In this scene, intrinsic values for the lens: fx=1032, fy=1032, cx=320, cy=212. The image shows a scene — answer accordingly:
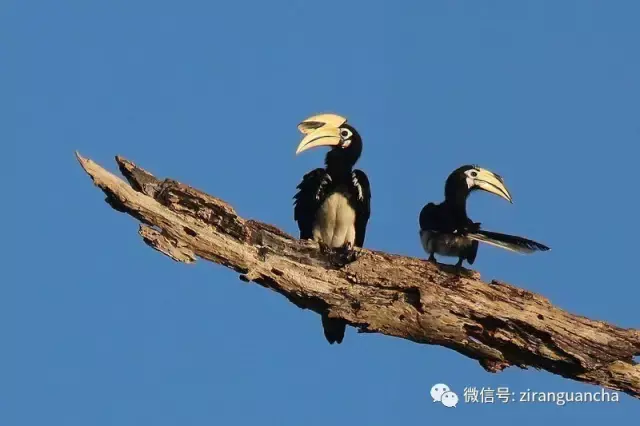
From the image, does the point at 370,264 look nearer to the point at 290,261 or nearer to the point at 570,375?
the point at 290,261

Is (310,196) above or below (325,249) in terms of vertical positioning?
above

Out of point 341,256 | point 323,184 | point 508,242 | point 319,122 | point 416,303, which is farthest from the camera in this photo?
point 319,122

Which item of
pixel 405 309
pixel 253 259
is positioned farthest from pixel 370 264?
pixel 253 259

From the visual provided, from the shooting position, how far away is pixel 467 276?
879 cm

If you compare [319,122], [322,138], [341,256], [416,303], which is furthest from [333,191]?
[416,303]

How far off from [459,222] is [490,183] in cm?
61

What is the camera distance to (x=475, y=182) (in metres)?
9.62

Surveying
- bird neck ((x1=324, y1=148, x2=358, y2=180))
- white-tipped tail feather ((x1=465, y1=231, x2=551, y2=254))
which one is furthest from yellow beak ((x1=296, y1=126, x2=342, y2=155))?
white-tipped tail feather ((x1=465, y1=231, x2=551, y2=254))

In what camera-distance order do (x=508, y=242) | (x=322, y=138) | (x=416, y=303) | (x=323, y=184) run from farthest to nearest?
(x=322, y=138)
(x=323, y=184)
(x=508, y=242)
(x=416, y=303)

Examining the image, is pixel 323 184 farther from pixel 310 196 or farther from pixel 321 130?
pixel 321 130

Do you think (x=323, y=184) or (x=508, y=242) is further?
(x=323, y=184)

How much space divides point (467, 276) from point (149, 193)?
109 inches

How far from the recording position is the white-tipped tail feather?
28.1 feet

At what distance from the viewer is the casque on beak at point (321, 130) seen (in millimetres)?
10250
